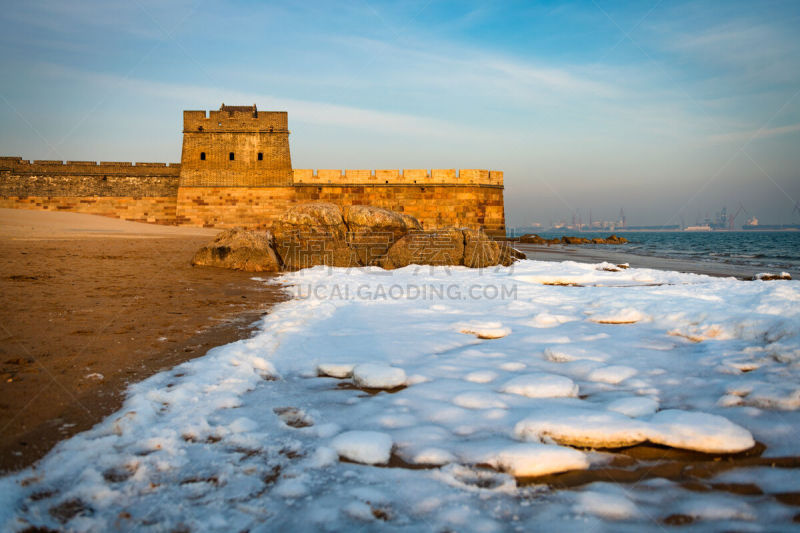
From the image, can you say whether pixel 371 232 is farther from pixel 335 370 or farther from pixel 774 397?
pixel 774 397

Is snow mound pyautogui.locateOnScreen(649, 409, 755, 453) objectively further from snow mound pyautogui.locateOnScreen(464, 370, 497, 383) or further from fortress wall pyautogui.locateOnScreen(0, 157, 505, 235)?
fortress wall pyautogui.locateOnScreen(0, 157, 505, 235)

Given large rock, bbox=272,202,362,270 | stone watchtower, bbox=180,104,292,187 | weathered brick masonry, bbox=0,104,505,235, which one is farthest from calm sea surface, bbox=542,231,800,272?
stone watchtower, bbox=180,104,292,187

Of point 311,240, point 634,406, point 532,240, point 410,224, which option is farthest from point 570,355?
point 532,240

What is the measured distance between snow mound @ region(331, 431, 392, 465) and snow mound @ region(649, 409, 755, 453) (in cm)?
109

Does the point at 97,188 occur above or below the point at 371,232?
above

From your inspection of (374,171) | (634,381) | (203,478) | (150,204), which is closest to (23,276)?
(203,478)

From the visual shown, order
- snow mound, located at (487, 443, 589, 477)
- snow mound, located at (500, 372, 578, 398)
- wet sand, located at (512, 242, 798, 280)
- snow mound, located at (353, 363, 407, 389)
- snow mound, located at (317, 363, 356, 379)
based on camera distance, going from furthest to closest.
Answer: wet sand, located at (512, 242, 798, 280)
snow mound, located at (317, 363, 356, 379)
snow mound, located at (353, 363, 407, 389)
snow mound, located at (500, 372, 578, 398)
snow mound, located at (487, 443, 589, 477)

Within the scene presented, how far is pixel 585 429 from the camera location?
1899 millimetres

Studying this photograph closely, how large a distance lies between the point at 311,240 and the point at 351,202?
404 inches

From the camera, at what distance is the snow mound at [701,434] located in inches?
70.6

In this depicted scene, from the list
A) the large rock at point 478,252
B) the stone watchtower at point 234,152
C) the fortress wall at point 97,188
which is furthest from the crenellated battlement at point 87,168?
the large rock at point 478,252

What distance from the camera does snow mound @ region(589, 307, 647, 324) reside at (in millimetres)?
4099

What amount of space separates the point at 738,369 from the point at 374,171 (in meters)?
16.7

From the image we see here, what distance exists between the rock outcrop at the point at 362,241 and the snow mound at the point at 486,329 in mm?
4752
